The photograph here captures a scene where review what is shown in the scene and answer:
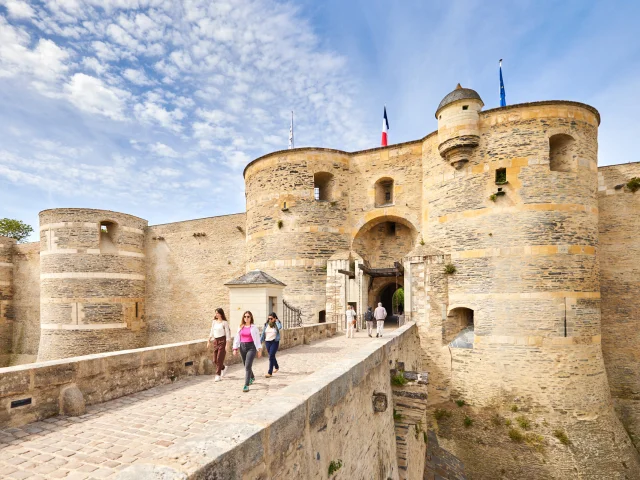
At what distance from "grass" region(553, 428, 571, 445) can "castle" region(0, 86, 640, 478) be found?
→ 1.79 feet

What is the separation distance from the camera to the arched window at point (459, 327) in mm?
13000

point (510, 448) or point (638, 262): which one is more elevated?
point (638, 262)

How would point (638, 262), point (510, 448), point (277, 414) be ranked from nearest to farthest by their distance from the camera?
point (277, 414) < point (510, 448) < point (638, 262)

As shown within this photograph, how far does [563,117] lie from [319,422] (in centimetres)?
1351

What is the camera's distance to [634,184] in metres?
13.7

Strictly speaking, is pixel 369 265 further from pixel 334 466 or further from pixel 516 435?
pixel 334 466

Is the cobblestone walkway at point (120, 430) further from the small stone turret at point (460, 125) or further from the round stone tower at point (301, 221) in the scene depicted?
the small stone turret at point (460, 125)

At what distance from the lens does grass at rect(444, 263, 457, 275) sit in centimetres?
1327

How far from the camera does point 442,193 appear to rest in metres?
14.0

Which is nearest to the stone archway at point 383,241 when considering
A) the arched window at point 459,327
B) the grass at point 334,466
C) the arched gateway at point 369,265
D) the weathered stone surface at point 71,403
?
the arched gateway at point 369,265

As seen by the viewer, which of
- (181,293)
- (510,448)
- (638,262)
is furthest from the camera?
(181,293)

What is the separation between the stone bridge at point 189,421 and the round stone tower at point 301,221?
900 centimetres

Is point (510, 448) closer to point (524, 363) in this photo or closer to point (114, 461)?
point (524, 363)

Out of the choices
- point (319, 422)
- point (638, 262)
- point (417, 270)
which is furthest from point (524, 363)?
point (319, 422)
